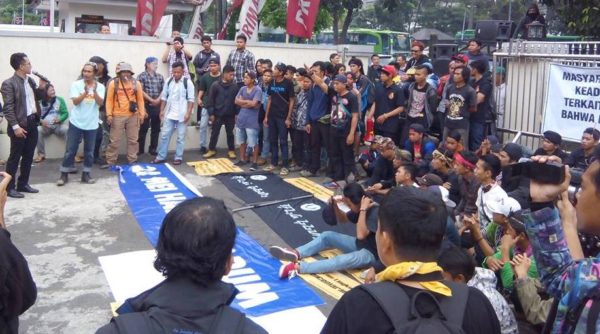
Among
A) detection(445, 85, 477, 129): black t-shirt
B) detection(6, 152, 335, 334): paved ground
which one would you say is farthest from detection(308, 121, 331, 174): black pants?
detection(445, 85, 477, 129): black t-shirt

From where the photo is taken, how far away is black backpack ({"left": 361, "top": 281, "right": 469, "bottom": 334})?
1.84 meters

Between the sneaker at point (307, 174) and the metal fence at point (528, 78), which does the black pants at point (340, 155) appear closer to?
the sneaker at point (307, 174)

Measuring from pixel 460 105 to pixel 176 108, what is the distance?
15.3 ft

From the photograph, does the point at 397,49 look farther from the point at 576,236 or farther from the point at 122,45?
the point at 576,236

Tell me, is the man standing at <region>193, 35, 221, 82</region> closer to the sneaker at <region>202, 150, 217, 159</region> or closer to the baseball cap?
the sneaker at <region>202, 150, 217, 159</region>

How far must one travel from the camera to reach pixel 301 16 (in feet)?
40.0

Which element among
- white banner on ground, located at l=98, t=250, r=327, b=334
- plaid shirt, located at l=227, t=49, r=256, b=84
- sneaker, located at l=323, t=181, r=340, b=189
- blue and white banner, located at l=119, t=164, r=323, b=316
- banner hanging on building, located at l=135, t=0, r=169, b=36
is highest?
banner hanging on building, located at l=135, t=0, r=169, b=36

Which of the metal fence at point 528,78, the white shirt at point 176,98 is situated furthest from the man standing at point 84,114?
the metal fence at point 528,78

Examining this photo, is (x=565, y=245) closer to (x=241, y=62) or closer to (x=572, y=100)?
(x=572, y=100)

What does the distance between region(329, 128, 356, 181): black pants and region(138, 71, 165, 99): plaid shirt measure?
332 centimetres

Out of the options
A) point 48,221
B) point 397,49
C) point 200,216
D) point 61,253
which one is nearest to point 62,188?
point 48,221

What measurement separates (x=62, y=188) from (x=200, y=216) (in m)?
7.48

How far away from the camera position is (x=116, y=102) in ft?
31.8

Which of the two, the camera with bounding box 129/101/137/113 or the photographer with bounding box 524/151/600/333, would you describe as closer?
the photographer with bounding box 524/151/600/333
